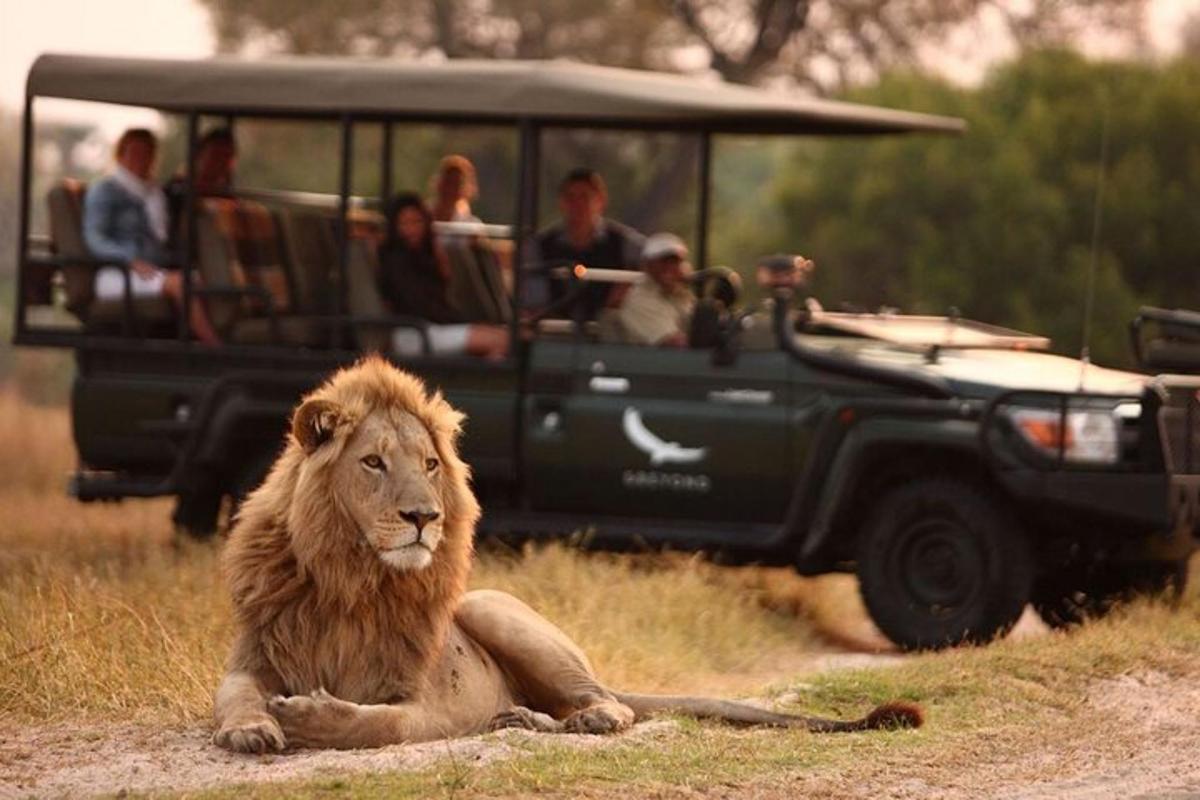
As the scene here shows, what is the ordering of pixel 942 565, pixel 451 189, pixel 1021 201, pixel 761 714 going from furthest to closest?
pixel 1021 201
pixel 451 189
pixel 942 565
pixel 761 714

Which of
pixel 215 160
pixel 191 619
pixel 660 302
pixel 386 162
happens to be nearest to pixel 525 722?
pixel 191 619

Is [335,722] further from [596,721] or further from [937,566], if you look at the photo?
[937,566]

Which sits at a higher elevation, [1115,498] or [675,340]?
[675,340]

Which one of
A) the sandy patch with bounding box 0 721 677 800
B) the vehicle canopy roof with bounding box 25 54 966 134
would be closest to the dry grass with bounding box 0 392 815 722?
the sandy patch with bounding box 0 721 677 800

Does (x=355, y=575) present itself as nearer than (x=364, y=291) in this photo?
Yes

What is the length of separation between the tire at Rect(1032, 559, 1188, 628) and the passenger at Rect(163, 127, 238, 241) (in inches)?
157

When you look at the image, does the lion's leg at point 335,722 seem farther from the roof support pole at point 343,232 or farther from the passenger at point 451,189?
the passenger at point 451,189

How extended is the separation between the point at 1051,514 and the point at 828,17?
2133 centimetres

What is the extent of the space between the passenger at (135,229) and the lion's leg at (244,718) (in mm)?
5176

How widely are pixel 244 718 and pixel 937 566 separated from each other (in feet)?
14.4

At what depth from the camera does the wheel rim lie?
36.4 feet

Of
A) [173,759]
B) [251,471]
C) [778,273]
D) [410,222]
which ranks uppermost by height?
[410,222]

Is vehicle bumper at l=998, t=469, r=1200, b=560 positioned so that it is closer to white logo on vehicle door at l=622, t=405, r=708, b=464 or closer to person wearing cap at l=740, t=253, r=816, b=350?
person wearing cap at l=740, t=253, r=816, b=350

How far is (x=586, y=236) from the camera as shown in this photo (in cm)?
1337
